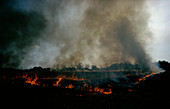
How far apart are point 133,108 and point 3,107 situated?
18245 millimetres

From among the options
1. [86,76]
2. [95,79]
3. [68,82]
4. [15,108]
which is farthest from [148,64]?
[15,108]

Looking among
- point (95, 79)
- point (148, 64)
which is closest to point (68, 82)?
point (95, 79)

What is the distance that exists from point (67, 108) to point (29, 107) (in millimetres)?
5188

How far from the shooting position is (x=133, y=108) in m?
12.8

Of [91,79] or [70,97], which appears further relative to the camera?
[91,79]

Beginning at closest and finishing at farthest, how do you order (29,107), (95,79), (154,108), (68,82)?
(29,107)
(154,108)
(68,82)
(95,79)

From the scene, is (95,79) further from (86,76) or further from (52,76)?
(52,76)

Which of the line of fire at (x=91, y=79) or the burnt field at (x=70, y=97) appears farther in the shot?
the line of fire at (x=91, y=79)

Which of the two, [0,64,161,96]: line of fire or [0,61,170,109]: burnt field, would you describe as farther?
[0,64,161,96]: line of fire

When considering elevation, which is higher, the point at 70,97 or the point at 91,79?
the point at 70,97

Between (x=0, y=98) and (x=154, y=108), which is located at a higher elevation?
(x=0, y=98)

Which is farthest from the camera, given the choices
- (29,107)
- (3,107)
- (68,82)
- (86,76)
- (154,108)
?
(86,76)

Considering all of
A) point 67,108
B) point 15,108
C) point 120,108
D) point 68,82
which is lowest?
point 68,82

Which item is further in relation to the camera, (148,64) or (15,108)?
(148,64)
